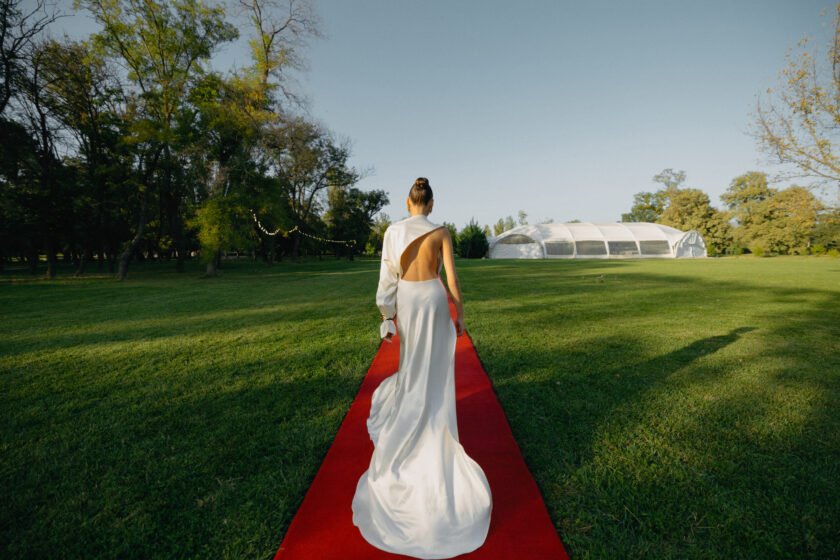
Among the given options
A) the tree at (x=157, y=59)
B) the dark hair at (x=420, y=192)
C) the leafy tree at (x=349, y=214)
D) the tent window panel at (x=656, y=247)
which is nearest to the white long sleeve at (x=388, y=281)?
the dark hair at (x=420, y=192)

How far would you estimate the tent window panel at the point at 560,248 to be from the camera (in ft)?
152

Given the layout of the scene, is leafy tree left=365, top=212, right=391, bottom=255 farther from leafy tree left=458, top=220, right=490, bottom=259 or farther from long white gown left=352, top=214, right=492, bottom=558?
long white gown left=352, top=214, right=492, bottom=558

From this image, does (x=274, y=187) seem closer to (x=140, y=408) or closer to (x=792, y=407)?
(x=140, y=408)

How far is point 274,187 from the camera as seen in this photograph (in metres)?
21.9

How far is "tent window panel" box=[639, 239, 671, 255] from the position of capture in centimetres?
4688

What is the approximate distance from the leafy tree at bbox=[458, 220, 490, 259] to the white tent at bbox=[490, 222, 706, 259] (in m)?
2.16

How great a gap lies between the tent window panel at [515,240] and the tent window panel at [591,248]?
706 centimetres

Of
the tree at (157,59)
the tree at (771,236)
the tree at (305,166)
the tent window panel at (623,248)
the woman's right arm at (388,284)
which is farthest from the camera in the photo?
the tent window panel at (623,248)

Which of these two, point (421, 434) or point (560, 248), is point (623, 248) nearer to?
point (560, 248)

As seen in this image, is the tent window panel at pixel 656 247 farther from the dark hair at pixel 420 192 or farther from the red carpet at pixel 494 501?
the dark hair at pixel 420 192

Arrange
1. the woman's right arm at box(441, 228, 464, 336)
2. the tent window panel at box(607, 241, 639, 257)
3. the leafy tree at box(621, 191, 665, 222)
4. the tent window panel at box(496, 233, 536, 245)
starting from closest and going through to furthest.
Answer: the woman's right arm at box(441, 228, 464, 336)
the tent window panel at box(607, 241, 639, 257)
the tent window panel at box(496, 233, 536, 245)
the leafy tree at box(621, 191, 665, 222)

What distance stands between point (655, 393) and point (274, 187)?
2326cm

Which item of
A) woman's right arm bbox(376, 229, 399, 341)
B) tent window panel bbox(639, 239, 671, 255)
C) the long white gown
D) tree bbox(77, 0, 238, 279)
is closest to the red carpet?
the long white gown

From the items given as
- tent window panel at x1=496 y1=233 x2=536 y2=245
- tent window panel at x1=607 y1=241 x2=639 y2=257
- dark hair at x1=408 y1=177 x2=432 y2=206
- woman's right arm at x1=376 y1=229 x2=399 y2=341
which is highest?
Answer: tent window panel at x1=496 y1=233 x2=536 y2=245
